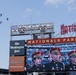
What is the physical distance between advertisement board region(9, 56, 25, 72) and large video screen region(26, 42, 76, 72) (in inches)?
48.5

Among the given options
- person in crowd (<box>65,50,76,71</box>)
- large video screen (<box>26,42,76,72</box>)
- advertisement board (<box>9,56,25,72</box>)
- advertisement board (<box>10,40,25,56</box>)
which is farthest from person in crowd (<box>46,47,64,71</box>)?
advertisement board (<box>10,40,25,56</box>)

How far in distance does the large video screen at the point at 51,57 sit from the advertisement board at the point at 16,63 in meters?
1.23

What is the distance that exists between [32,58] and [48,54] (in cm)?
320

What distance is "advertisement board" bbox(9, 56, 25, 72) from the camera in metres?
63.7

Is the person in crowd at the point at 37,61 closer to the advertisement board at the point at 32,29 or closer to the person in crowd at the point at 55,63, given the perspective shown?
the person in crowd at the point at 55,63

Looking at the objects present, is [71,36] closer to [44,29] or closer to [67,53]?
[67,53]

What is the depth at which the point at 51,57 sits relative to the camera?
61.6 m

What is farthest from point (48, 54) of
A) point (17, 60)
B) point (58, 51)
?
point (17, 60)

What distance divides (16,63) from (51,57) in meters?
7.17

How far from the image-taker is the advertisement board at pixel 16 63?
63719 mm

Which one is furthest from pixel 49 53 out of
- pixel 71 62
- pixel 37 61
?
pixel 71 62

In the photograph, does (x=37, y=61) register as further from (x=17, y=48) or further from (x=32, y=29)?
(x=32, y=29)

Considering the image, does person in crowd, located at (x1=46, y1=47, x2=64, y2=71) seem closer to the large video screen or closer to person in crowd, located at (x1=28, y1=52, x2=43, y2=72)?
the large video screen

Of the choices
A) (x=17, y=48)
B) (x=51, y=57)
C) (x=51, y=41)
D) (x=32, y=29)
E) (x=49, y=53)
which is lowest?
(x=51, y=57)
